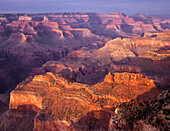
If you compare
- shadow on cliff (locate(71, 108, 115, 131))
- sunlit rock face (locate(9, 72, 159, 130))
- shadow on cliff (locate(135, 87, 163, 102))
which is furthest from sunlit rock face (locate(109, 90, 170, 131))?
shadow on cliff (locate(135, 87, 163, 102))

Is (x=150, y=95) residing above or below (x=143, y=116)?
below

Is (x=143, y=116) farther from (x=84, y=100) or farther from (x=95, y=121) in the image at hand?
(x=84, y=100)

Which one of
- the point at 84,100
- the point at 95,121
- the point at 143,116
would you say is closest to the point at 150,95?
the point at 95,121

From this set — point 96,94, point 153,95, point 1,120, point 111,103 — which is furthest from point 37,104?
point 153,95

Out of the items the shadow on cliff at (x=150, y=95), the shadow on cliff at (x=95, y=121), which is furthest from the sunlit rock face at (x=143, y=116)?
the shadow on cliff at (x=150, y=95)

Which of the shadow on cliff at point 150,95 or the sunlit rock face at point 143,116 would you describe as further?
the shadow on cliff at point 150,95

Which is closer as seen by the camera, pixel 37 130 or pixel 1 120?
pixel 37 130

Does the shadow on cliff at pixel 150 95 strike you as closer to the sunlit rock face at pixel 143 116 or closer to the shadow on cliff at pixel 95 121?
the shadow on cliff at pixel 95 121

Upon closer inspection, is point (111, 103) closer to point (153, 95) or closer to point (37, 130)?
point (153, 95)

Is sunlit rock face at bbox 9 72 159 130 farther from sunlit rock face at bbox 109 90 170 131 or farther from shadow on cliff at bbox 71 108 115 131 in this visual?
sunlit rock face at bbox 109 90 170 131
